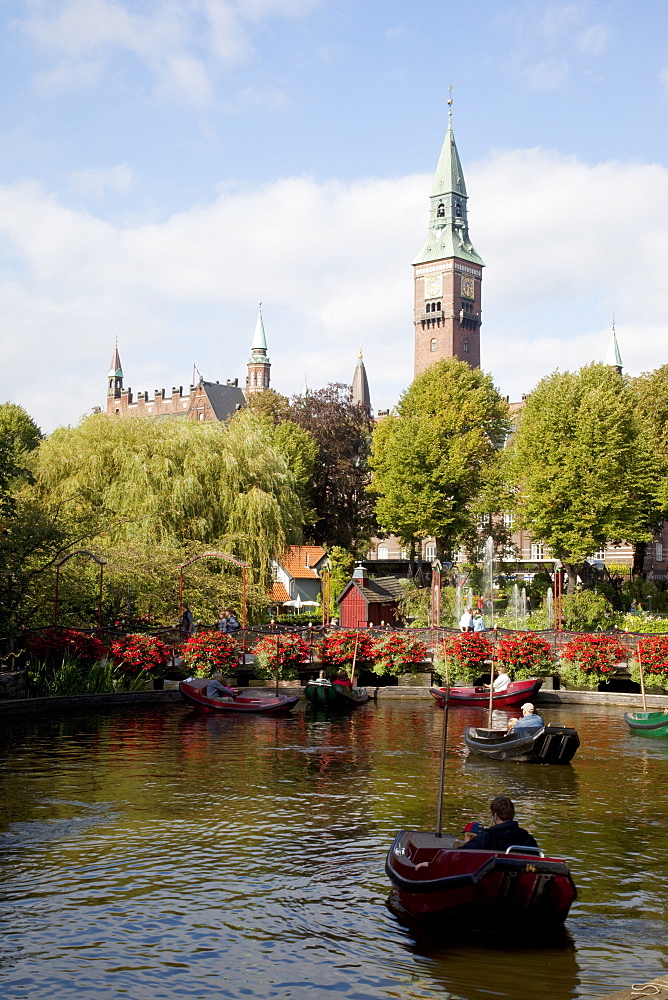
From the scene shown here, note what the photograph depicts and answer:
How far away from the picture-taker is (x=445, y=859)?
479 inches

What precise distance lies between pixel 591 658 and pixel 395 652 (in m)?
6.78

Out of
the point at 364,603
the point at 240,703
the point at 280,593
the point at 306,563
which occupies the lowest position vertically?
the point at 240,703

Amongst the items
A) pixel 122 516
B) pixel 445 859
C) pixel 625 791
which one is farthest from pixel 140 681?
pixel 445 859

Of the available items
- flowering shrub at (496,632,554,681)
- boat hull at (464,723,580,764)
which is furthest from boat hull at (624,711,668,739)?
flowering shrub at (496,632,554,681)

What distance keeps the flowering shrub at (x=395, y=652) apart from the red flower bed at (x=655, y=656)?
25.7ft

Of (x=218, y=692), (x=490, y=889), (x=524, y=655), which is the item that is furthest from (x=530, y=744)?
(x=524, y=655)

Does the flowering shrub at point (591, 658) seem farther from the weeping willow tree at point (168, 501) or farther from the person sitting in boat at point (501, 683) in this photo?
the weeping willow tree at point (168, 501)

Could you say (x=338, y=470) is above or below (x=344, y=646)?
above

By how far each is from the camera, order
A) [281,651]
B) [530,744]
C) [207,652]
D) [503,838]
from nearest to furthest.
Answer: [503,838] < [530,744] < [207,652] < [281,651]

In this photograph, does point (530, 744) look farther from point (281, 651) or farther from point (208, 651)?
point (281, 651)

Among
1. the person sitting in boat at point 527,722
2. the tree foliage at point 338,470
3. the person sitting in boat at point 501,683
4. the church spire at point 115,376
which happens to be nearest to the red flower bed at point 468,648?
the person sitting in boat at point 501,683

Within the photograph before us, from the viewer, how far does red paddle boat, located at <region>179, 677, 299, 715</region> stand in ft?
100

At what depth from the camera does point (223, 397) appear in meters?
138

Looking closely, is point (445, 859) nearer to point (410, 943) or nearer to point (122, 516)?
point (410, 943)
